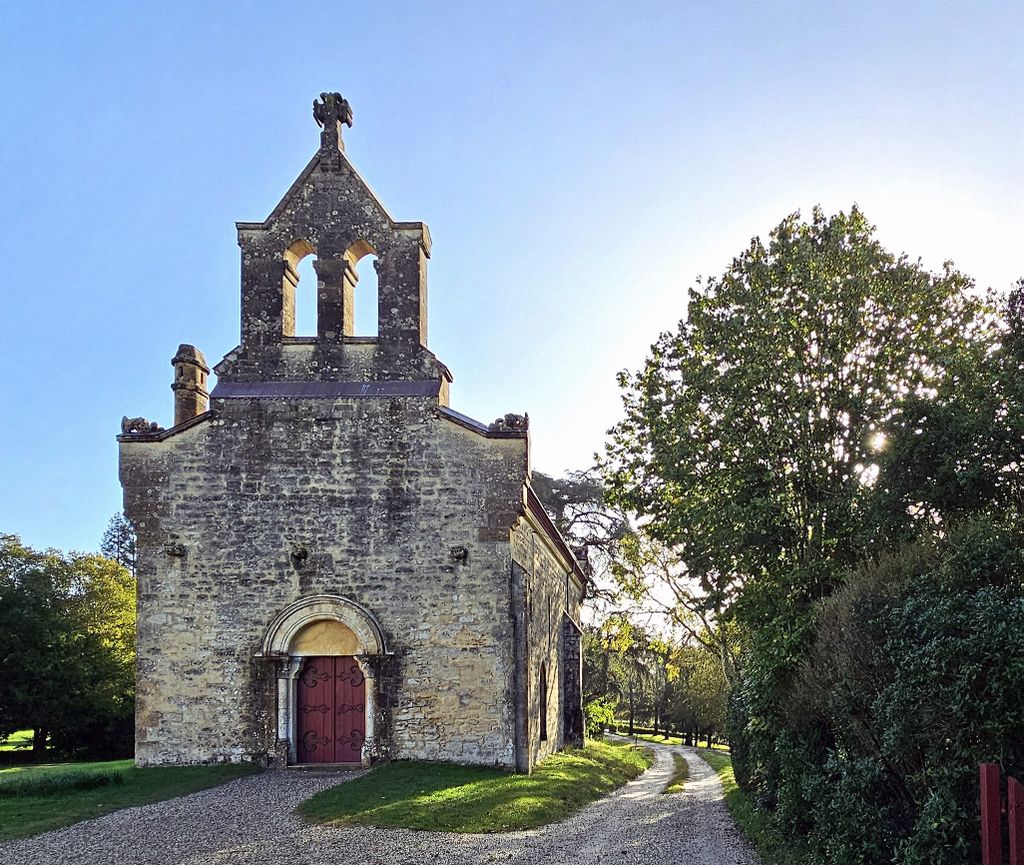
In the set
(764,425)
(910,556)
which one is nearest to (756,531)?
(764,425)

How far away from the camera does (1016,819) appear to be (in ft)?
20.0

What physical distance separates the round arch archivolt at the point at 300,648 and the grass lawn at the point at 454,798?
196 centimetres

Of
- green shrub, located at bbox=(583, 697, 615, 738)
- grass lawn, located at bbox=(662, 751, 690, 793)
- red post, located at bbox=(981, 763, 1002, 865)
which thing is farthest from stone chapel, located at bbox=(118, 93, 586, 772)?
green shrub, located at bbox=(583, 697, 615, 738)

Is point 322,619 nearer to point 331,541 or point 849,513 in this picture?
point 331,541

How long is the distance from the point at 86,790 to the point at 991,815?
15152 mm

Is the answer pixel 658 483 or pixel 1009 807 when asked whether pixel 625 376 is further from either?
pixel 1009 807

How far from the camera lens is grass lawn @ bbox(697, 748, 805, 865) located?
35.6 feet

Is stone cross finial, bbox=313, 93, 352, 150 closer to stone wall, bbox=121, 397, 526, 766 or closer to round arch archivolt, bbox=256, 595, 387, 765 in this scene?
stone wall, bbox=121, 397, 526, 766

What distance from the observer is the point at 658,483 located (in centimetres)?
1911

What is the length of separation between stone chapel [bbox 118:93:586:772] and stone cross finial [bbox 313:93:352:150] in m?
1.60

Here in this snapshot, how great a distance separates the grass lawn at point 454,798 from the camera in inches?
529

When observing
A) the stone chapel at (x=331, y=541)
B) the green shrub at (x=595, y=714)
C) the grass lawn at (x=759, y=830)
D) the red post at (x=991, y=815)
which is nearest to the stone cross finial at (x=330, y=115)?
the stone chapel at (x=331, y=541)

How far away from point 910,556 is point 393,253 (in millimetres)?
13769

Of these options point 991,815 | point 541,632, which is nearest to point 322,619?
point 541,632
